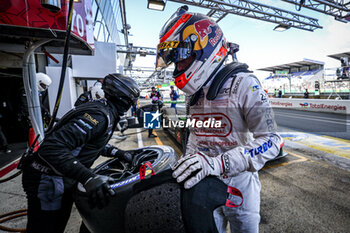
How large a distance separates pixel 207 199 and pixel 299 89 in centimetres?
3275

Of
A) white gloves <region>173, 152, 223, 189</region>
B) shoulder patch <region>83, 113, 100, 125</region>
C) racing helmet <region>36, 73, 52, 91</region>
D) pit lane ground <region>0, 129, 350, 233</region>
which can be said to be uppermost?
racing helmet <region>36, 73, 52, 91</region>

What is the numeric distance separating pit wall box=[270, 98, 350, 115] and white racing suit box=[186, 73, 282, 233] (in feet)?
46.0

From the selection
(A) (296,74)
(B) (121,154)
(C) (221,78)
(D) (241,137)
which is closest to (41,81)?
(B) (121,154)

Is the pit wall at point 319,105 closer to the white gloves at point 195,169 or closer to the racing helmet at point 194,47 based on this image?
the racing helmet at point 194,47

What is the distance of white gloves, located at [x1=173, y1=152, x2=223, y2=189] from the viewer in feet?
2.25

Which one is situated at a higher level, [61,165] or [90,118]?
[90,118]

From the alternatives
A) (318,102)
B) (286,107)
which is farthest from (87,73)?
(286,107)

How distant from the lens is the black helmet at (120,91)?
5.59ft

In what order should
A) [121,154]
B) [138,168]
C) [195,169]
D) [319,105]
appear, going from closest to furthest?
1. [195,169]
2. [138,168]
3. [121,154]
4. [319,105]

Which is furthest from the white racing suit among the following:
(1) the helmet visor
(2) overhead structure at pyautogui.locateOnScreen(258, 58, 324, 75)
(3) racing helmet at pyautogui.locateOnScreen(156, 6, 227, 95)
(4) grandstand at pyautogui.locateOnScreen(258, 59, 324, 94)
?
(2) overhead structure at pyautogui.locateOnScreen(258, 58, 324, 75)

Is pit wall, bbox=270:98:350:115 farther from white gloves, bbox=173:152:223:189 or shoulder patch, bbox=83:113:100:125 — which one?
shoulder patch, bbox=83:113:100:125

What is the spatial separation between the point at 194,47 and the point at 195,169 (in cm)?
86

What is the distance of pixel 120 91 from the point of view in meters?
1.70

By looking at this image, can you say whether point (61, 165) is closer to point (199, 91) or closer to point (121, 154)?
point (121, 154)
